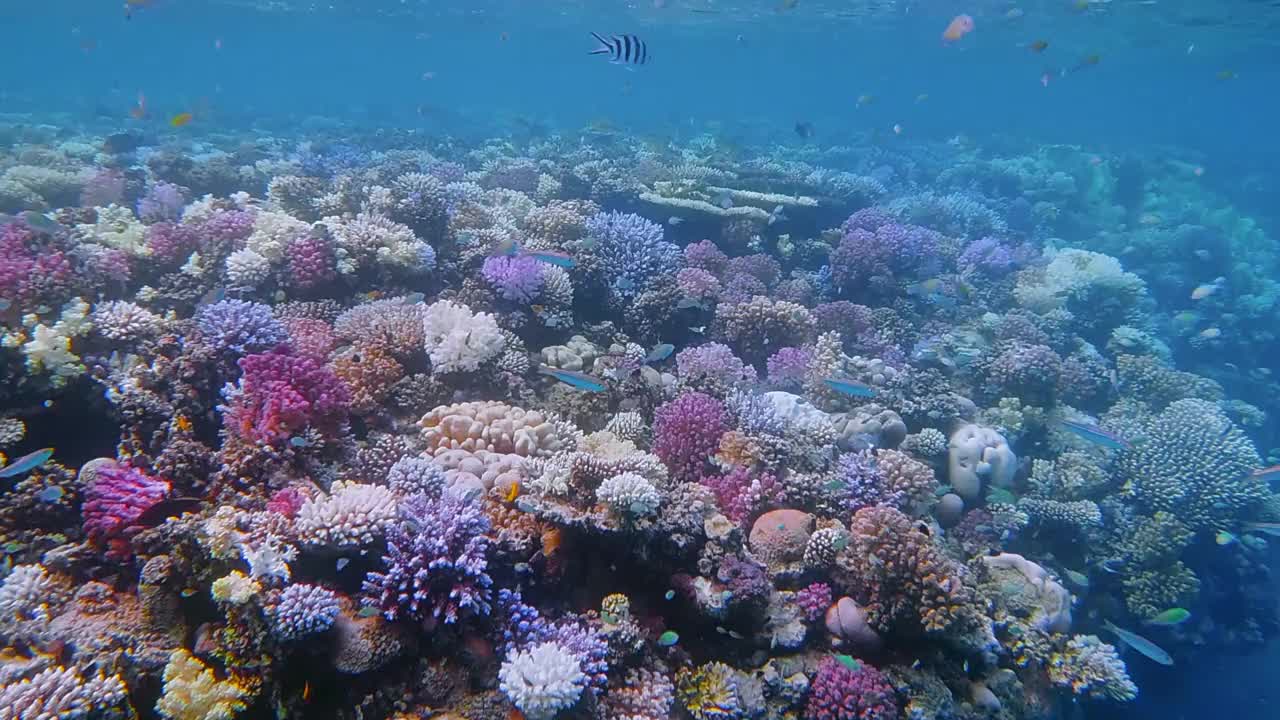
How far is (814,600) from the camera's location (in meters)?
4.48

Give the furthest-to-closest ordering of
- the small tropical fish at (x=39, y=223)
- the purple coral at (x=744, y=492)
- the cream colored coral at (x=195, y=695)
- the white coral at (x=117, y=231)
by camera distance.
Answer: the white coral at (x=117, y=231), the small tropical fish at (x=39, y=223), the purple coral at (x=744, y=492), the cream colored coral at (x=195, y=695)

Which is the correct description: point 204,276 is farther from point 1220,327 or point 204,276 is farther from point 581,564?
point 1220,327

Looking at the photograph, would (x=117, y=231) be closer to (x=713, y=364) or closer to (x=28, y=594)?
(x=28, y=594)

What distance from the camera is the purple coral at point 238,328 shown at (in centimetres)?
542

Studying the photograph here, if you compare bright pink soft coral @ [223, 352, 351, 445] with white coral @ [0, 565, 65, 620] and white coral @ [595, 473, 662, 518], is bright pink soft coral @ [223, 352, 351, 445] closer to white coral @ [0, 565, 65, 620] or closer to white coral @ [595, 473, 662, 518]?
white coral @ [0, 565, 65, 620]

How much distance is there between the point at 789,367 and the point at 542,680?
17.7 feet

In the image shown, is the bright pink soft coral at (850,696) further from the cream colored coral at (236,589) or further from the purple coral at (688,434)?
the cream colored coral at (236,589)

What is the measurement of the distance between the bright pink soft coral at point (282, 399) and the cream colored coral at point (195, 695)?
167 cm

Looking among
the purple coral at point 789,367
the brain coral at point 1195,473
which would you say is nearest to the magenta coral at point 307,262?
the purple coral at point 789,367

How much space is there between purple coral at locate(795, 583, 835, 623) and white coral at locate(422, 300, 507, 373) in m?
3.84

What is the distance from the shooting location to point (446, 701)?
11.9 feet

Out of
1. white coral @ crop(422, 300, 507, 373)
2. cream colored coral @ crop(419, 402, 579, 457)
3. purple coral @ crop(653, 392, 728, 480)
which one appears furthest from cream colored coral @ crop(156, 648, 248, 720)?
purple coral @ crop(653, 392, 728, 480)

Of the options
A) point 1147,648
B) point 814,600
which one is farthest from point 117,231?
point 1147,648

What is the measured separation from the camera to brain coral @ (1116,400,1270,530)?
326 inches
